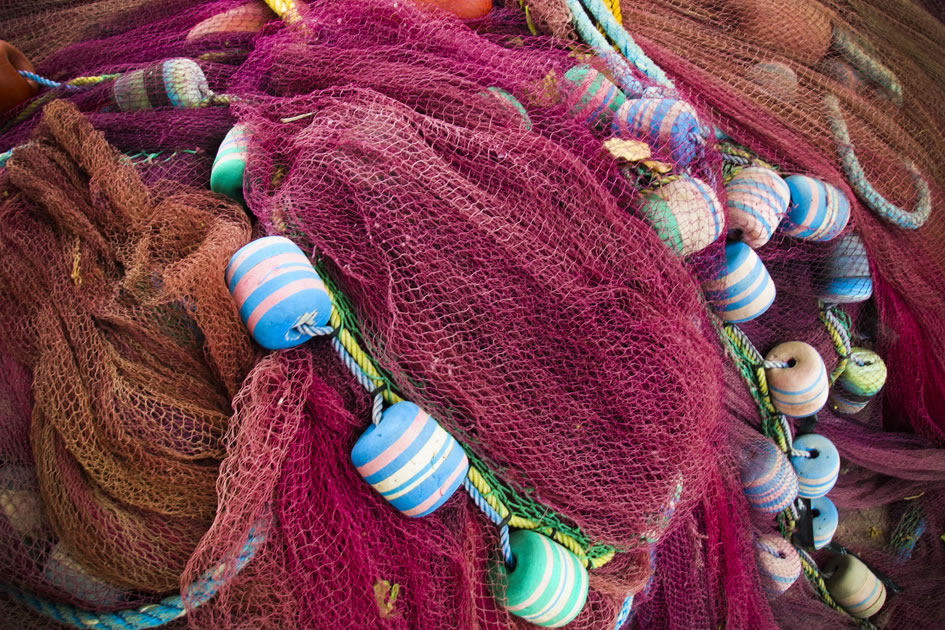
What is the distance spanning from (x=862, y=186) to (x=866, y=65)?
43 cm

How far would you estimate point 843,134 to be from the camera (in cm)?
152

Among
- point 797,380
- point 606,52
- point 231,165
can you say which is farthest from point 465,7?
point 797,380

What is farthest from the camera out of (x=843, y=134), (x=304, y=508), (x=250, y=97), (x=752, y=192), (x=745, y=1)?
(x=745, y=1)

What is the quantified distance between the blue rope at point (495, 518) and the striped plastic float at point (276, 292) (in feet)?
1.15

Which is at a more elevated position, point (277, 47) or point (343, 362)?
point (277, 47)

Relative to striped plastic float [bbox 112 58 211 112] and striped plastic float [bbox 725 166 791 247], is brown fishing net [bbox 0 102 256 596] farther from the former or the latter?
striped plastic float [bbox 725 166 791 247]

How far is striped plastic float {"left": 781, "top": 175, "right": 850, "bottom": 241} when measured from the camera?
1.39m

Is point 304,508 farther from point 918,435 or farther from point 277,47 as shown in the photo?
point 918,435

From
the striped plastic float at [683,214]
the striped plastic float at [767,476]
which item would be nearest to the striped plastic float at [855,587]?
the striped plastic float at [767,476]

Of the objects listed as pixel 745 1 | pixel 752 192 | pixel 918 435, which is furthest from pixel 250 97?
pixel 918 435

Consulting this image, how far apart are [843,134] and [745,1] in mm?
413

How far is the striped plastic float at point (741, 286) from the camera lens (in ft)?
4.35

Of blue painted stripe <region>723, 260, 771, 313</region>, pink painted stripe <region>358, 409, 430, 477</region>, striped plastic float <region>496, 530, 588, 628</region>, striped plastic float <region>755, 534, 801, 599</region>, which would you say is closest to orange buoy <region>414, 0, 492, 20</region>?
blue painted stripe <region>723, 260, 771, 313</region>

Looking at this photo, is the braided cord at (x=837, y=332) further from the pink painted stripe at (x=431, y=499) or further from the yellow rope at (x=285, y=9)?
the yellow rope at (x=285, y=9)
